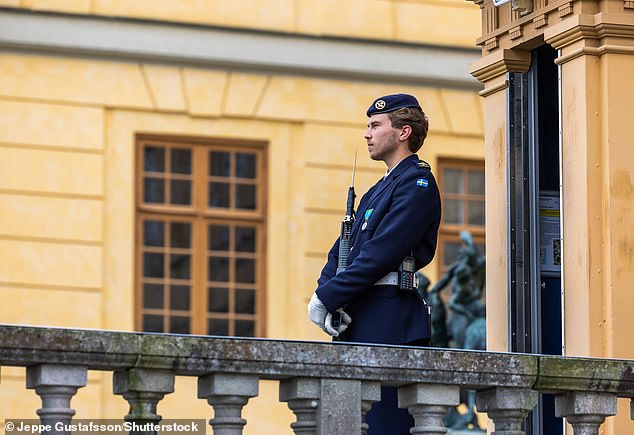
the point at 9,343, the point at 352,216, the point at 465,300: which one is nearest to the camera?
the point at 9,343

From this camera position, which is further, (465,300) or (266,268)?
(266,268)

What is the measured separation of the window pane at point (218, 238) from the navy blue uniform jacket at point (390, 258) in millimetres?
11005

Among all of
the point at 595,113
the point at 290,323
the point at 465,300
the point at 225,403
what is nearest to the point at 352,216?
the point at 595,113

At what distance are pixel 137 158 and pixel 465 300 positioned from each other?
3.30 m

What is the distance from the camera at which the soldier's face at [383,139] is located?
877 centimetres

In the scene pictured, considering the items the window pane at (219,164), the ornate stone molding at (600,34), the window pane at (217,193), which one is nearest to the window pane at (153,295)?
the window pane at (217,193)

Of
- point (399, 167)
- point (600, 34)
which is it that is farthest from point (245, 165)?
point (399, 167)

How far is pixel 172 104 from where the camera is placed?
1956cm

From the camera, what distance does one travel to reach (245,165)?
65.2 ft

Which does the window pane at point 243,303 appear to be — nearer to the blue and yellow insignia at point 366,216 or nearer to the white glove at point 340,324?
the blue and yellow insignia at point 366,216

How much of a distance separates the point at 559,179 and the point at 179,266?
10374mm

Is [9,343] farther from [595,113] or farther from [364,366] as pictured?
[595,113]

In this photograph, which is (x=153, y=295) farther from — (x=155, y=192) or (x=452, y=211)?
(x=452, y=211)

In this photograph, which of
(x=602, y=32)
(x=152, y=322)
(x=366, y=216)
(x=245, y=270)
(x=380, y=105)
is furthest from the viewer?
(x=245, y=270)
